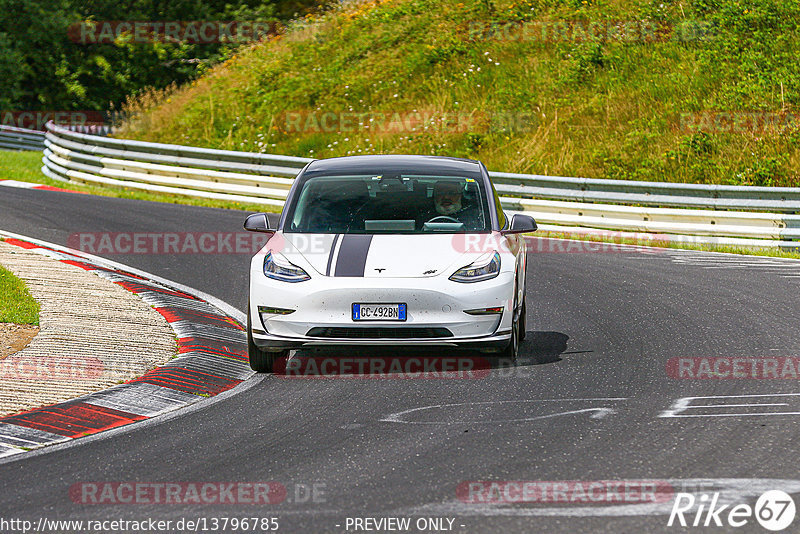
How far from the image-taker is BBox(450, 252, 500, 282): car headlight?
8.91 meters

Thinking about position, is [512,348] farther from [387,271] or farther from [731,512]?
[731,512]

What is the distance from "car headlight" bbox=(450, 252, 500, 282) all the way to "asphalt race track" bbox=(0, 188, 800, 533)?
0.78m

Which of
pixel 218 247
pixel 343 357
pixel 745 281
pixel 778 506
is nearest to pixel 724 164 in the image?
pixel 745 281

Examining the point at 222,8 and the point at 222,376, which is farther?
the point at 222,8

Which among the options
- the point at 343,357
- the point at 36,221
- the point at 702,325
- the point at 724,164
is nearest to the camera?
the point at 343,357

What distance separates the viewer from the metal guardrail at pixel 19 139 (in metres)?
39.3

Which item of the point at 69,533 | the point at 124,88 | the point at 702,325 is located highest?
the point at 69,533

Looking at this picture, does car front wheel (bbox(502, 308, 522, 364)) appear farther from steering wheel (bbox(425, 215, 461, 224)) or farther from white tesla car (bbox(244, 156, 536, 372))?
steering wheel (bbox(425, 215, 461, 224))

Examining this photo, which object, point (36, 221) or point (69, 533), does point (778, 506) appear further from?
point (36, 221)

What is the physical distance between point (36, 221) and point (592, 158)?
11.2 metres

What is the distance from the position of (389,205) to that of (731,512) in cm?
511

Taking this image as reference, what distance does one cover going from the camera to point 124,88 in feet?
142

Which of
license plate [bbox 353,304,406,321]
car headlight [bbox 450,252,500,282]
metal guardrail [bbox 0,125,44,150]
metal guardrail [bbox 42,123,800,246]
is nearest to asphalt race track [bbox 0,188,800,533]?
license plate [bbox 353,304,406,321]

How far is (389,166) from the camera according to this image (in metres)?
10.2
